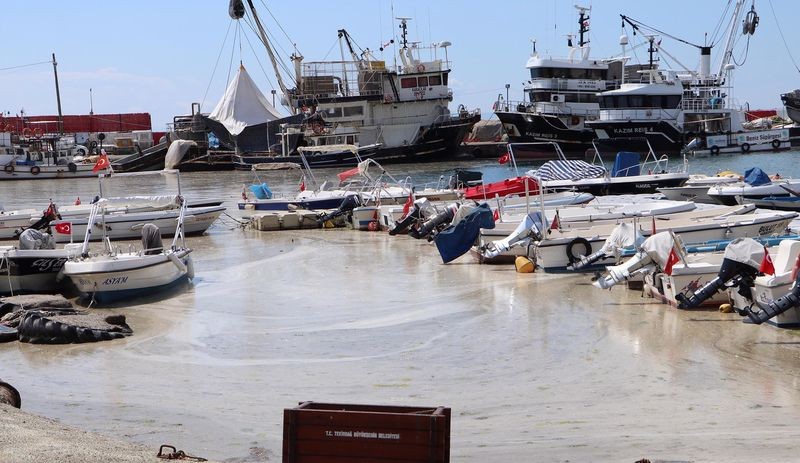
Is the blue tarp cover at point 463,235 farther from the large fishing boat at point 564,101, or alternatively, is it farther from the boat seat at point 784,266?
the large fishing boat at point 564,101

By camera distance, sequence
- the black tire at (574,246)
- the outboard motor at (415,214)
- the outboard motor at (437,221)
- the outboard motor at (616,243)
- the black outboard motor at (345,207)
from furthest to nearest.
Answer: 1. the black outboard motor at (345,207)
2. the outboard motor at (415,214)
3. the outboard motor at (437,221)
4. the black tire at (574,246)
5. the outboard motor at (616,243)

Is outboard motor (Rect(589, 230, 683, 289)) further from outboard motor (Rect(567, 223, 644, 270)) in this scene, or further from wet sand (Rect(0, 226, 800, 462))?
outboard motor (Rect(567, 223, 644, 270))

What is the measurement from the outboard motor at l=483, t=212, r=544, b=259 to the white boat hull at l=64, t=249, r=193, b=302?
649cm

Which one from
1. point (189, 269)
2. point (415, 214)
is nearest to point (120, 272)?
point (189, 269)

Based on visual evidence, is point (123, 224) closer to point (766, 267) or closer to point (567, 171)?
point (567, 171)

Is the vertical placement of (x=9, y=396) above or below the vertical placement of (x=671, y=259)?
below

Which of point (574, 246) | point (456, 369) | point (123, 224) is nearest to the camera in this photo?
point (456, 369)

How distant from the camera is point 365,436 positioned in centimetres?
676

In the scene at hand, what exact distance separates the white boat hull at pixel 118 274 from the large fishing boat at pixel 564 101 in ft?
171

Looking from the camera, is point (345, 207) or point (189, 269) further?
point (345, 207)

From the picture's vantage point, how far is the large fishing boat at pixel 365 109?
67.1 m

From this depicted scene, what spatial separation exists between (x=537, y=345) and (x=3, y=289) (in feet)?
33.0

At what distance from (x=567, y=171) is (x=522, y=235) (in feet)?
43.2

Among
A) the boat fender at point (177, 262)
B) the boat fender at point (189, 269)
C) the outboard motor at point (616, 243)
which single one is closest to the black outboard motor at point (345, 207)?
the boat fender at point (189, 269)
